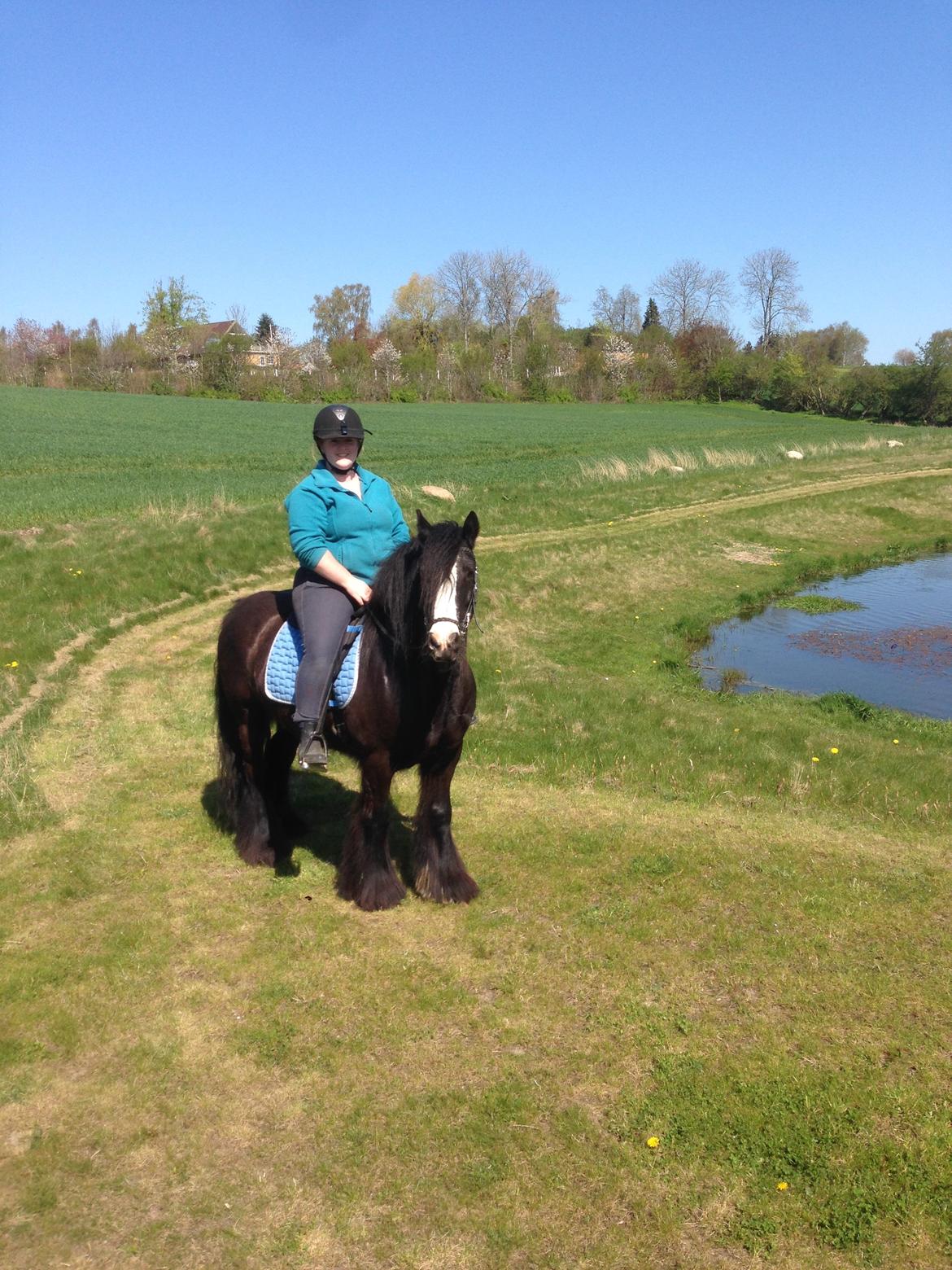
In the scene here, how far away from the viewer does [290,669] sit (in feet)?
22.3

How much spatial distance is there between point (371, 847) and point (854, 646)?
44.1 feet

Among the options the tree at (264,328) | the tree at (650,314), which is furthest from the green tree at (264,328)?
the tree at (650,314)

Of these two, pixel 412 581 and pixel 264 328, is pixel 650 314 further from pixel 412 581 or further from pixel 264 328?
pixel 412 581

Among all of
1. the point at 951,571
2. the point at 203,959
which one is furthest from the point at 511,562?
the point at 203,959

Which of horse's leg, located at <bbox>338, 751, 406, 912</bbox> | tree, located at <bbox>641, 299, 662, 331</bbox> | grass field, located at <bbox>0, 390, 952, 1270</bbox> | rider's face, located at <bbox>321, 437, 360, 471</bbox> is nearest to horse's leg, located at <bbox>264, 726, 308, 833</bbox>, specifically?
grass field, located at <bbox>0, 390, 952, 1270</bbox>

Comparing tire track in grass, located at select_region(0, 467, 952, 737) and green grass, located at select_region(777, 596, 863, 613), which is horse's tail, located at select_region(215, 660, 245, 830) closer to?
tire track in grass, located at select_region(0, 467, 952, 737)

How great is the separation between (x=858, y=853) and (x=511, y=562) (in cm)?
1275

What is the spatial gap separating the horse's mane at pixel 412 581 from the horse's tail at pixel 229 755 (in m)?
1.98

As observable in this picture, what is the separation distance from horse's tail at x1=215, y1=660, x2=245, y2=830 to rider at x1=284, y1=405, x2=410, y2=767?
1426mm

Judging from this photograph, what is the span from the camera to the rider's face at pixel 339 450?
6.46m

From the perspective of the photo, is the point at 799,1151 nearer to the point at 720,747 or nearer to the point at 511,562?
the point at 720,747

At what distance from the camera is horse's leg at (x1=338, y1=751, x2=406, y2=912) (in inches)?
259

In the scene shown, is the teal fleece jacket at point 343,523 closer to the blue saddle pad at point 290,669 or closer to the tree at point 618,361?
the blue saddle pad at point 290,669

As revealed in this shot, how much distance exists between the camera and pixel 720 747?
10.5 m
